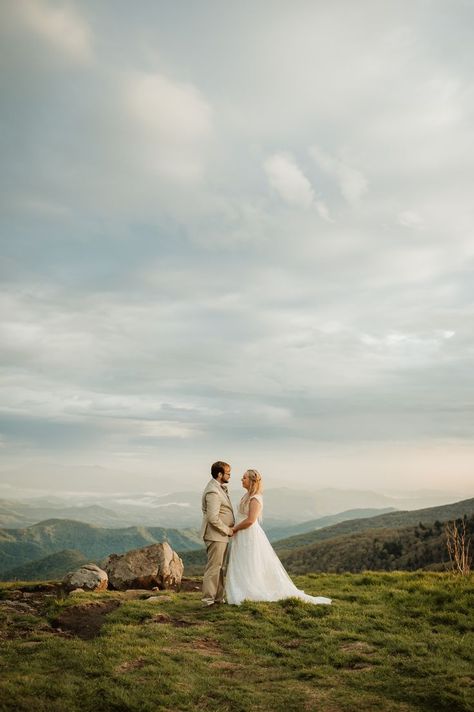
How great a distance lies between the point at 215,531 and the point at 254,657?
15.9 ft

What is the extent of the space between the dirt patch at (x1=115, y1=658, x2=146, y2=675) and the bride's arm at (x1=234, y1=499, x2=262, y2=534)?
246 inches

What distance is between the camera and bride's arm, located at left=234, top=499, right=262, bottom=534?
Result: 15664 mm

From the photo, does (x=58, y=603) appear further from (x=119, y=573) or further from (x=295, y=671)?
(x=295, y=671)

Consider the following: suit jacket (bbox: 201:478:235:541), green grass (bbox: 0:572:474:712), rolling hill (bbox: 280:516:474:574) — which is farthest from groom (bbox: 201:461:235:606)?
rolling hill (bbox: 280:516:474:574)

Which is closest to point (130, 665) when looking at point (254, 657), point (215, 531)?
point (254, 657)

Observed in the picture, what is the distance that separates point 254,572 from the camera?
619 inches

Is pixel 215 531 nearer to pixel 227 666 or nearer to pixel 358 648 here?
pixel 227 666

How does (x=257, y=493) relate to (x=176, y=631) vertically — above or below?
above

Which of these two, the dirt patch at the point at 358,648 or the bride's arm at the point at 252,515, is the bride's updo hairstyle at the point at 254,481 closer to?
the bride's arm at the point at 252,515

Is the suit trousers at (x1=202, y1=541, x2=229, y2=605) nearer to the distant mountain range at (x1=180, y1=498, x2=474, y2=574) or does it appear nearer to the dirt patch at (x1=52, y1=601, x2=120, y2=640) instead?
the dirt patch at (x1=52, y1=601, x2=120, y2=640)

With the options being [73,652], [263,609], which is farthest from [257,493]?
[73,652]

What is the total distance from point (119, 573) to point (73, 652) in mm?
11621

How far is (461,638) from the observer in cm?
1148

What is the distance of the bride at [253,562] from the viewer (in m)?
15.5
